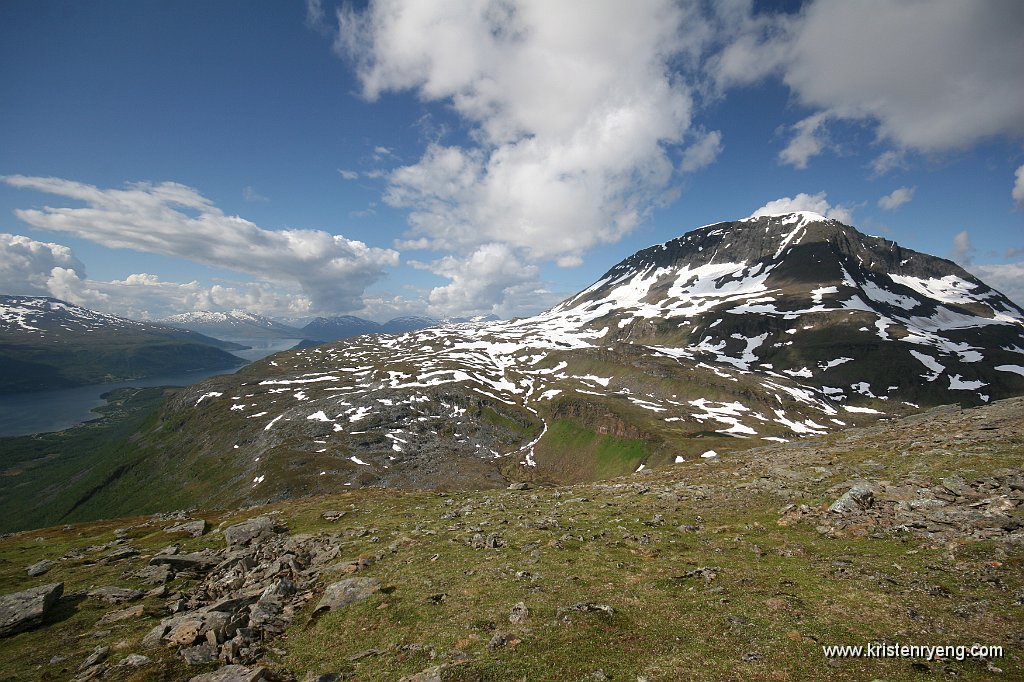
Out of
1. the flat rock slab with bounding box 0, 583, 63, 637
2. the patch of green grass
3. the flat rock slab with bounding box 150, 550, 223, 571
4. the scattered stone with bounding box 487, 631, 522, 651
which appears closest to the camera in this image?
the scattered stone with bounding box 487, 631, 522, 651

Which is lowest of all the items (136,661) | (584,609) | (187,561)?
(187,561)

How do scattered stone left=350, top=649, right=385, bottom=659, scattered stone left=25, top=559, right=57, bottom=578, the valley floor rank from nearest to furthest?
the valley floor → scattered stone left=350, top=649, right=385, bottom=659 → scattered stone left=25, top=559, right=57, bottom=578

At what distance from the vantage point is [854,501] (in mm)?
26297

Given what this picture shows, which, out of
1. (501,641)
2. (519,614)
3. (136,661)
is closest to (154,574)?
(136,661)

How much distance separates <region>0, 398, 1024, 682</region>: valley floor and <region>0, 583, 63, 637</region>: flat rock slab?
707 millimetres

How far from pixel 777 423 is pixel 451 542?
17119 cm

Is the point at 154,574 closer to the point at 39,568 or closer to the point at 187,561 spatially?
the point at 187,561

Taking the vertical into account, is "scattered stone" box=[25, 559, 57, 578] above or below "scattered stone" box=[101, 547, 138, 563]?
below

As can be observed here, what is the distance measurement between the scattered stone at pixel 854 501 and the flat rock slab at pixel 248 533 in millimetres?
40404

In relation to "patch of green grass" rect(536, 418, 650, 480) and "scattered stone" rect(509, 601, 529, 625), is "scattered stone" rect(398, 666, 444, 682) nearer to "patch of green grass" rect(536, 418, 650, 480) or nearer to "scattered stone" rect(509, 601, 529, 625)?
"scattered stone" rect(509, 601, 529, 625)

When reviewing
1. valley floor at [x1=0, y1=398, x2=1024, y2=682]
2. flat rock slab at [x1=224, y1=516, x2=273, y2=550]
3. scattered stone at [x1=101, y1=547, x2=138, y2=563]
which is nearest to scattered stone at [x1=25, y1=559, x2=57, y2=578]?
valley floor at [x1=0, y1=398, x2=1024, y2=682]

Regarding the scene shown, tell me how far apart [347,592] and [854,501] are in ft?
101

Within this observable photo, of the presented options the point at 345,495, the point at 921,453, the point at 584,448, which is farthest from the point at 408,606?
the point at 584,448

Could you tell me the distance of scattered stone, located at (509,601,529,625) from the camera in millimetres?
17172
